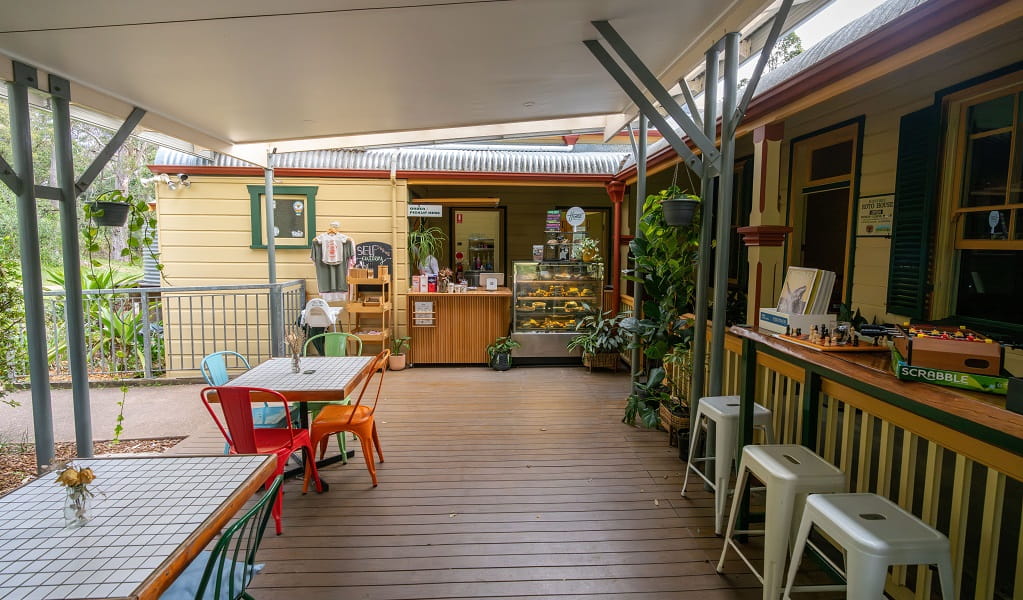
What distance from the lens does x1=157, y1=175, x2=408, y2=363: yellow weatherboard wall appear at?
6523mm

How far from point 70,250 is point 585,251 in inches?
208

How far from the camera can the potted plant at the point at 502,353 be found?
6.58 meters

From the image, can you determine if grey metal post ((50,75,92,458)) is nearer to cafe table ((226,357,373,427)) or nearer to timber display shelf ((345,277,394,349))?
cafe table ((226,357,373,427))

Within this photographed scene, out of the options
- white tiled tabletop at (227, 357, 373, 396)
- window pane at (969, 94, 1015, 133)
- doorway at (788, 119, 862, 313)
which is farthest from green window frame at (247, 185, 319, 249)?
window pane at (969, 94, 1015, 133)

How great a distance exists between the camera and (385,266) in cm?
672

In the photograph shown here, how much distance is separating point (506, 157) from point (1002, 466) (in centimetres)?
643

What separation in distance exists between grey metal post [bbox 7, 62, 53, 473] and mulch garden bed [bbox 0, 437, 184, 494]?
116 cm

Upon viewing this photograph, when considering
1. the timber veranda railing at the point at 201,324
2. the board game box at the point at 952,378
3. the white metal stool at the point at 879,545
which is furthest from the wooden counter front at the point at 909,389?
the timber veranda railing at the point at 201,324

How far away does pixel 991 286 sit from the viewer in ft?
10.2

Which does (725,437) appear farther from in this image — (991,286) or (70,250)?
(70,250)

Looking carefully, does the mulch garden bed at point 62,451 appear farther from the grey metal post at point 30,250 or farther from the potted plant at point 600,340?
the potted plant at point 600,340

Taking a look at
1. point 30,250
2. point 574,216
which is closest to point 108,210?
point 30,250

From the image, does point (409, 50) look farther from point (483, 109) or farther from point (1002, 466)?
point (1002, 466)

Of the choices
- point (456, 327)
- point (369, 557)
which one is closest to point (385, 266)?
point (456, 327)
